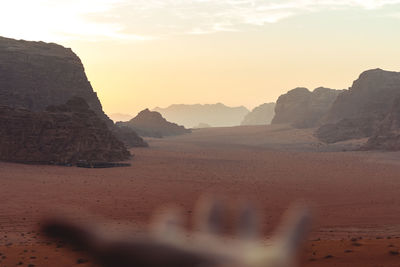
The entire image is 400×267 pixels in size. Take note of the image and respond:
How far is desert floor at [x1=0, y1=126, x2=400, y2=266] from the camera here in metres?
17.9

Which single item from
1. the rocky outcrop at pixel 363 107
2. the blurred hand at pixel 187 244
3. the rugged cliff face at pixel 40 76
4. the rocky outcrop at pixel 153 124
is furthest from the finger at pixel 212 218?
the rocky outcrop at pixel 153 124

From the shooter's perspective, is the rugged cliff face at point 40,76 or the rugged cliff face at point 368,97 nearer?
the rugged cliff face at point 40,76

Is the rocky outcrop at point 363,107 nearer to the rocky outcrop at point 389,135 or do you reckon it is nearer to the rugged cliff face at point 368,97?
the rugged cliff face at point 368,97

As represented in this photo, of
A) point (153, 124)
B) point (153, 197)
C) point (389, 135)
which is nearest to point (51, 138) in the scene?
point (153, 197)

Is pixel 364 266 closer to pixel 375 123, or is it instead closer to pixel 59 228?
pixel 59 228

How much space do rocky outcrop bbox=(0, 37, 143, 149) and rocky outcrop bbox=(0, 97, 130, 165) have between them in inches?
774

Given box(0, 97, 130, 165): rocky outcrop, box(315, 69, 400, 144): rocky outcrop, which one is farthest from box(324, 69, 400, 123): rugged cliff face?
box(0, 97, 130, 165): rocky outcrop

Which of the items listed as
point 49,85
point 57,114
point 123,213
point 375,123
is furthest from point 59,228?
point 375,123

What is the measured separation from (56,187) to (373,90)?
11735 cm

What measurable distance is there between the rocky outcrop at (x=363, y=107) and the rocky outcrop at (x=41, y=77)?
2177 inches

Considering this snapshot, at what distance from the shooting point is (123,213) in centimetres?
2830

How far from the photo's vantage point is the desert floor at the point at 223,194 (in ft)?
58.8

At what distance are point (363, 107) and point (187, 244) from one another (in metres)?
136

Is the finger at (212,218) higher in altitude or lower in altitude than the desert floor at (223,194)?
higher
